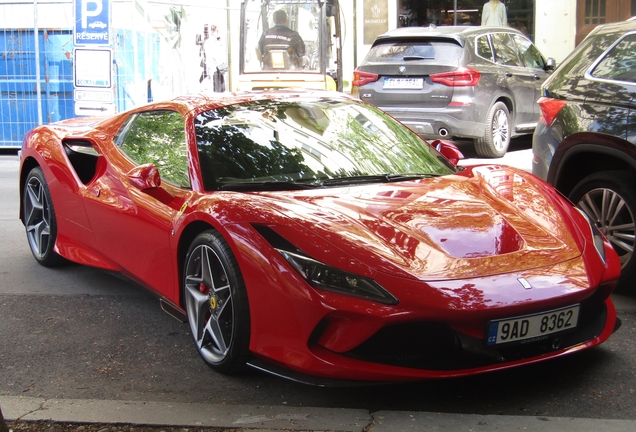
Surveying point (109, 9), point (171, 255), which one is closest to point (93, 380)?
point (171, 255)

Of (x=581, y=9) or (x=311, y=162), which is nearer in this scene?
(x=311, y=162)

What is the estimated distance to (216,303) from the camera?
12.8 ft

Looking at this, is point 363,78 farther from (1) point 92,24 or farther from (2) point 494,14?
(2) point 494,14

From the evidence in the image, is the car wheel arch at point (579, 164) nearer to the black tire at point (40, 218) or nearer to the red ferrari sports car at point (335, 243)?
the red ferrari sports car at point (335, 243)

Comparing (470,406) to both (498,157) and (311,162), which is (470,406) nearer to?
(311,162)

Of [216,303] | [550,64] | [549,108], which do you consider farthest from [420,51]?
[216,303]

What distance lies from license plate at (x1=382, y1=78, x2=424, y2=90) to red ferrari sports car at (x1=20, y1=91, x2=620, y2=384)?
6191 millimetres

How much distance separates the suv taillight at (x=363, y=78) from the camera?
38.0 feet

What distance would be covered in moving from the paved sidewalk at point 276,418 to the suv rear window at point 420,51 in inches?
332

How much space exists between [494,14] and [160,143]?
1608 centimetres

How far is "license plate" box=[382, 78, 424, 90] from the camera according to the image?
1122cm

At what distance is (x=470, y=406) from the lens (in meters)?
3.46

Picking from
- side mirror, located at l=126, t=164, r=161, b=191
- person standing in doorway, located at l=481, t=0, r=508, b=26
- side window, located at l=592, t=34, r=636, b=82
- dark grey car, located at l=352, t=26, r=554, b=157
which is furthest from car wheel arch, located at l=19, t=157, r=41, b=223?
person standing in doorway, located at l=481, t=0, r=508, b=26

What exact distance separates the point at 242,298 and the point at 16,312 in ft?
6.95
